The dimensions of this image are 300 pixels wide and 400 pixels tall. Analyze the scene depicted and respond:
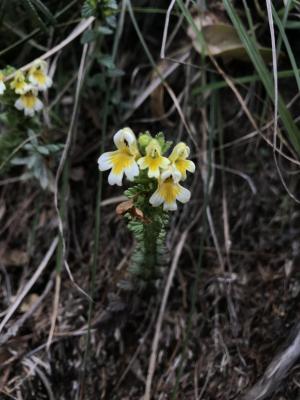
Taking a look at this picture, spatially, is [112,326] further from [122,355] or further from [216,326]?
[216,326]

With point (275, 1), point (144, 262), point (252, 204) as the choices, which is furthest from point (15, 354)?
point (275, 1)

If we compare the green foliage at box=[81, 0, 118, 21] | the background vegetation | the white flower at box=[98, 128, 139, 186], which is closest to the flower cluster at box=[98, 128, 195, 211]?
the white flower at box=[98, 128, 139, 186]

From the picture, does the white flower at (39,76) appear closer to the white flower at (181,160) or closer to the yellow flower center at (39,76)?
the yellow flower center at (39,76)

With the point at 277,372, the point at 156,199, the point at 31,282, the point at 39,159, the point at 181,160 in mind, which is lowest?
the point at 277,372

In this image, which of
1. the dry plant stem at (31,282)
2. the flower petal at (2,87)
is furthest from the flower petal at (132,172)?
the dry plant stem at (31,282)

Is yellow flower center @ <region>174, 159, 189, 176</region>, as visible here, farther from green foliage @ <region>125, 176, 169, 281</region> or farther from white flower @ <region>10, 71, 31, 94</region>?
white flower @ <region>10, 71, 31, 94</region>

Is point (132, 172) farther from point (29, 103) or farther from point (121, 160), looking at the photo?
point (29, 103)

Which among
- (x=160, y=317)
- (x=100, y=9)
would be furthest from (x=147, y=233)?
(x=100, y=9)
